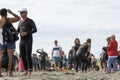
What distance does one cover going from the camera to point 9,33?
1262 centimetres

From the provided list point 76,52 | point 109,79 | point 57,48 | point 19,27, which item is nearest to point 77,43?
point 76,52

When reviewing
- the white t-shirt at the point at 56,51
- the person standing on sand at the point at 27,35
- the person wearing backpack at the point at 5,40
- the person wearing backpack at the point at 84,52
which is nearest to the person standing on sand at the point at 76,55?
the person wearing backpack at the point at 84,52

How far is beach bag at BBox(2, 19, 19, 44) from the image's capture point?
41.2ft

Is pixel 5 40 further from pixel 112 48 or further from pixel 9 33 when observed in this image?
pixel 112 48

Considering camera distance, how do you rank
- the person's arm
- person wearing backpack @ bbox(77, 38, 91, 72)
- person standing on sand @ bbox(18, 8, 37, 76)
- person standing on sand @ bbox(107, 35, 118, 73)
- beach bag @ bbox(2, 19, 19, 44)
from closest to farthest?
beach bag @ bbox(2, 19, 19, 44) → the person's arm → person standing on sand @ bbox(18, 8, 37, 76) → person standing on sand @ bbox(107, 35, 118, 73) → person wearing backpack @ bbox(77, 38, 91, 72)

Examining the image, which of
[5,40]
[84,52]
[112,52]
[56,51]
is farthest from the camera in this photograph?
[56,51]

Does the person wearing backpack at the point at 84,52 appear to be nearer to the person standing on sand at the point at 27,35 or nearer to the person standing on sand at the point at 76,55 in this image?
Answer: the person standing on sand at the point at 76,55

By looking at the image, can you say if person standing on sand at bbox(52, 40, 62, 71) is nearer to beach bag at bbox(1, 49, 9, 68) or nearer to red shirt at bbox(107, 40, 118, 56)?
red shirt at bbox(107, 40, 118, 56)

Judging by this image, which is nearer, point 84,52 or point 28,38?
point 28,38

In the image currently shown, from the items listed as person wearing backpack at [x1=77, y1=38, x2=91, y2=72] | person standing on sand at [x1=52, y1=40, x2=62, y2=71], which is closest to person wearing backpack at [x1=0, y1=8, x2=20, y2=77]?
person wearing backpack at [x1=77, y1=38, x2=91, y2=72]

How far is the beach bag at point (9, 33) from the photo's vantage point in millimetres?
12570

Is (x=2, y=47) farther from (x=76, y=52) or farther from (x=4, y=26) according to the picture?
(x=76, y=52)

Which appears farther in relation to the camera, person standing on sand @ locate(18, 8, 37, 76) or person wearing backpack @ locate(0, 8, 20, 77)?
person standing on sand @ locate(18, 8, 37, 76)

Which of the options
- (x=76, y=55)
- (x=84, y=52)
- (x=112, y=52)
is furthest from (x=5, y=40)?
(x=76, y=55)
